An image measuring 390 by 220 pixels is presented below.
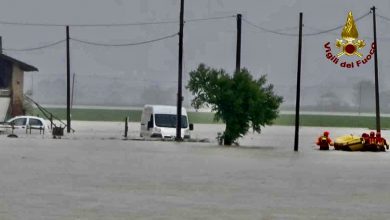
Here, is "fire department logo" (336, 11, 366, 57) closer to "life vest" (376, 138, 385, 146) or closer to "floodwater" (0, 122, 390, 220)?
"life vest" (376, 138, 385, 146)

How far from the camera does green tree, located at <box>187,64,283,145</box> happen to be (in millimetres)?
59750

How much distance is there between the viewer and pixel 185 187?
26.1m

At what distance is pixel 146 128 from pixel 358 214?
45.8 m

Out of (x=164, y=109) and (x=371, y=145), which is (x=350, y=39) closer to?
(x=371, y=145)

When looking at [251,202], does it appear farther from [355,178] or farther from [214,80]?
[214,80]

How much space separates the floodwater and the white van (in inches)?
767

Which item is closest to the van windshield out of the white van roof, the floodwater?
the white van roof

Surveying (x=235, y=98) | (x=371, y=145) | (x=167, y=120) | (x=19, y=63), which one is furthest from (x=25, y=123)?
(x=371, y=145)

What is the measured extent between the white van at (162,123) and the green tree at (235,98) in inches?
154

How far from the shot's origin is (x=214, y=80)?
197 feet

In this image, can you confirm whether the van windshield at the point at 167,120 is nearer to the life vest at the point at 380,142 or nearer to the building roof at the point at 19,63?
the life vest at the point at 380,142

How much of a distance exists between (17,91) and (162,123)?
25.3 metres

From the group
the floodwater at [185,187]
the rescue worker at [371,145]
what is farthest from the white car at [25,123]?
the floodwater at [185,187]

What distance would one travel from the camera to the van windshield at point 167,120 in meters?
64.4
